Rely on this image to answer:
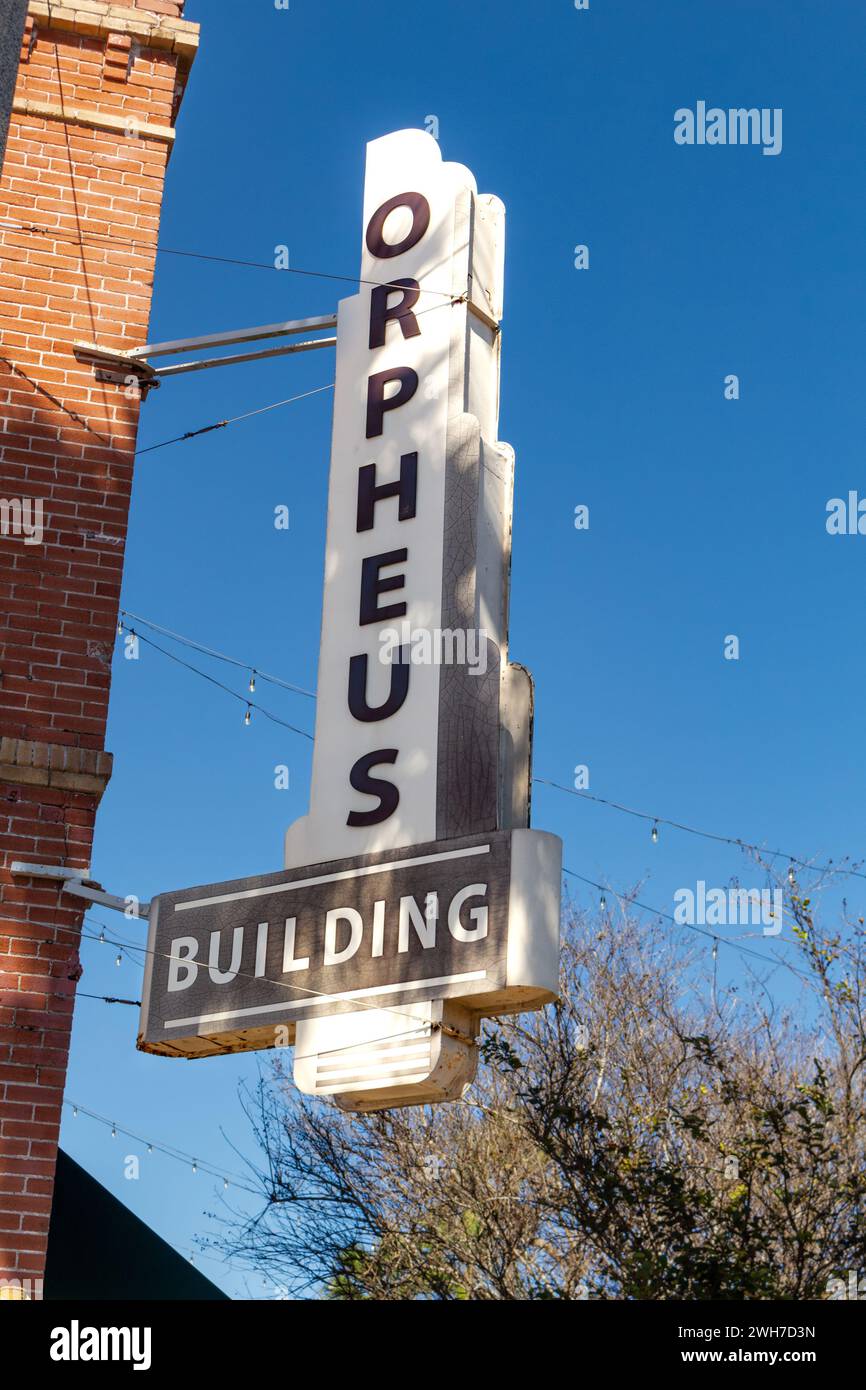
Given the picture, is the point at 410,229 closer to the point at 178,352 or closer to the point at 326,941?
the point at 178,352

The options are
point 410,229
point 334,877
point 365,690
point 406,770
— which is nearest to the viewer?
point 334,877

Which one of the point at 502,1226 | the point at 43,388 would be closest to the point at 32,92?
the point at 43,388

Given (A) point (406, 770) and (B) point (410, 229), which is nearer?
(A) point (406, 770)

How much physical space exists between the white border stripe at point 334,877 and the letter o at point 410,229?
3.33 meters

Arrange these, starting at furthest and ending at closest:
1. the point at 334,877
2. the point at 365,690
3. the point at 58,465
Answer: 1. the point at 58,465
2. the point at 365,690
3. the point at 334,877

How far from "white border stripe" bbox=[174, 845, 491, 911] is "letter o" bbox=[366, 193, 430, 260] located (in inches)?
131

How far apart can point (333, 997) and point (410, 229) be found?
4.01 meters

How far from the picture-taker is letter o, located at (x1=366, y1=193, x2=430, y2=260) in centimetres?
838

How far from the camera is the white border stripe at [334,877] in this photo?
682 cm

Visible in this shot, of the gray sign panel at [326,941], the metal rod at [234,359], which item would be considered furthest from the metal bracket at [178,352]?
the gray sign panel at [326,941]

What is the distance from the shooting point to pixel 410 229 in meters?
8.42

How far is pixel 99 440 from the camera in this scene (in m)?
8.62

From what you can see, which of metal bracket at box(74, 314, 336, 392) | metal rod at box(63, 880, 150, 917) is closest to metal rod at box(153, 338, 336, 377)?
metal bracket at box(74, 314, 336, 392)

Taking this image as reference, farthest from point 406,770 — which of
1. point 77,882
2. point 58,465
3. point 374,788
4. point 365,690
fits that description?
point 58,465
